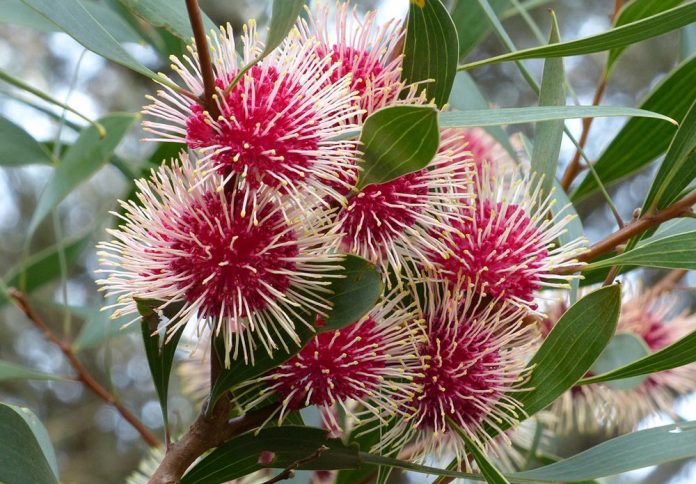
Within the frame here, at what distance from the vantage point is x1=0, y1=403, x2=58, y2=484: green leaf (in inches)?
38.4

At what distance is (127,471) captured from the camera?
446 centimetres

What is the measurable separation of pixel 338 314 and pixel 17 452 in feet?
1.40

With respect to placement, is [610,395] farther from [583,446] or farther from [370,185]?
[583,446]

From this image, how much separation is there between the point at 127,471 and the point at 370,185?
12.9ft

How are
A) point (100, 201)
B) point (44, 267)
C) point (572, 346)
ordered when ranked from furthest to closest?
point (100, 201) → point (44, 267) → point (572, 346)

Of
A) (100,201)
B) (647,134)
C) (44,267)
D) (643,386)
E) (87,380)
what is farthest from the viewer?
(100,201)

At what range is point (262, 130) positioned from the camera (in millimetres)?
916

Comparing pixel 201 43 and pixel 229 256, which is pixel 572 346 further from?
pixel 201 43

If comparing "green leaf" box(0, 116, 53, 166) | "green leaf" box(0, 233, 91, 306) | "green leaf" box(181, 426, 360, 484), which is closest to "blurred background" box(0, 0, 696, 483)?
"green leaf" box(0, 233, 91, 306)

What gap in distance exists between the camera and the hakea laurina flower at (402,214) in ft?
3.29

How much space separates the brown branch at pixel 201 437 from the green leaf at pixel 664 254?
515mm

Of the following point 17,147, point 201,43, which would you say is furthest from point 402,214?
point 17,147

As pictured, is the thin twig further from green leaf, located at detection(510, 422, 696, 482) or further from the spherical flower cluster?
green leaf, located at detection(510, 422, 696, 482)

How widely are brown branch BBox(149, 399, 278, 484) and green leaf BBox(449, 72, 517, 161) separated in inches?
29.6
